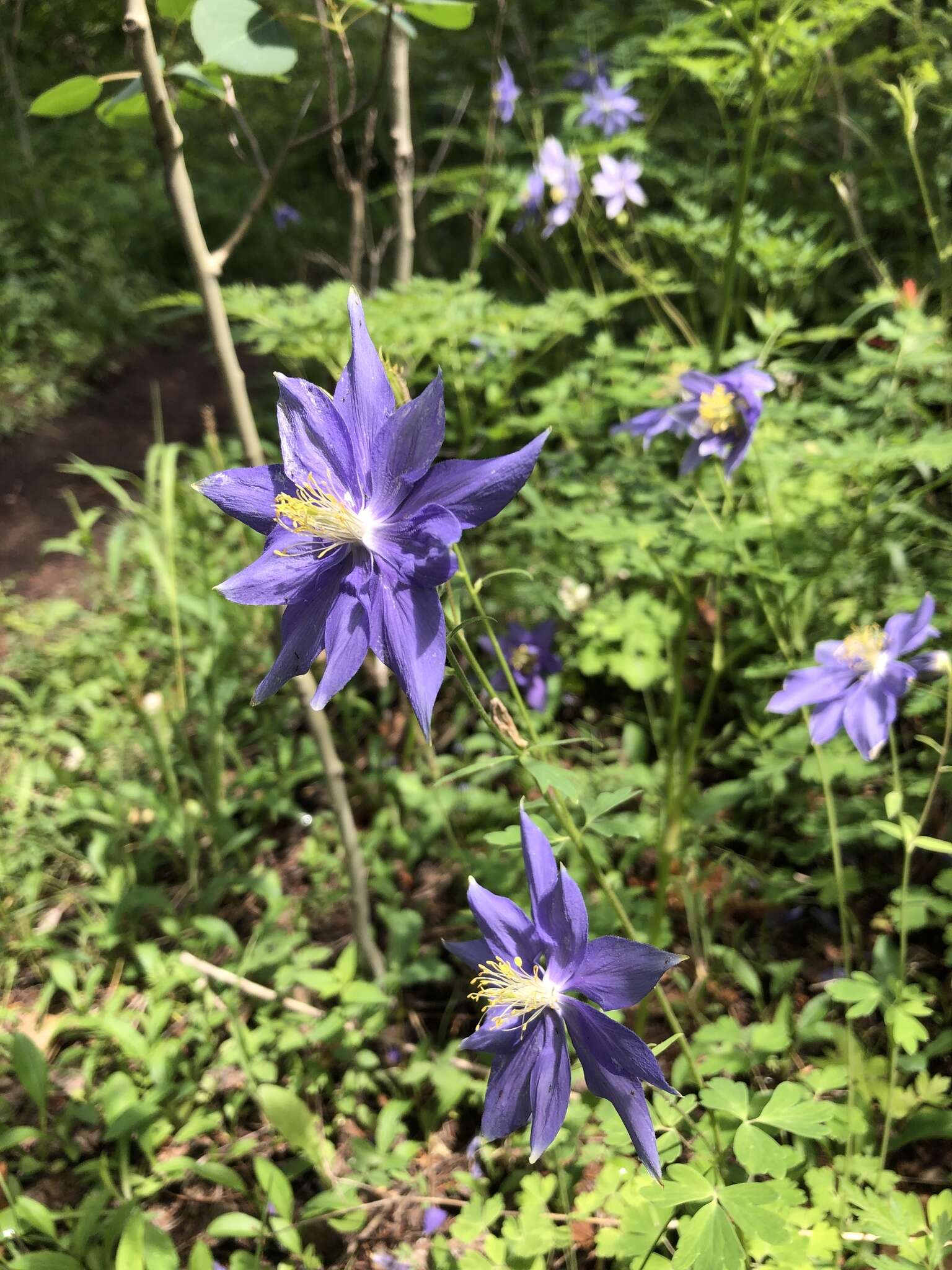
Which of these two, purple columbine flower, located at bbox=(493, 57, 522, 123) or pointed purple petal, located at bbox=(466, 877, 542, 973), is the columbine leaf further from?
purple columbine flower, located at bbox=(493, 57, 522, 123)

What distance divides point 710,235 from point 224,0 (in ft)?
5.62

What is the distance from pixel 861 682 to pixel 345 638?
3.49 feet

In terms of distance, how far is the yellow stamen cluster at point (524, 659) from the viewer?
2271 millimetres

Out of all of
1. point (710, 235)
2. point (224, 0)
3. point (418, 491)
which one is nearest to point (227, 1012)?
point (418, 491)

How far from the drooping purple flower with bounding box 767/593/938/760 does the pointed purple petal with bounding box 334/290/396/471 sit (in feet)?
3.07

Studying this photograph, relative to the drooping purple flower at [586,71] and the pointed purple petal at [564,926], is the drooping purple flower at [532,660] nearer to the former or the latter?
the pointed purple petal at [564,926]

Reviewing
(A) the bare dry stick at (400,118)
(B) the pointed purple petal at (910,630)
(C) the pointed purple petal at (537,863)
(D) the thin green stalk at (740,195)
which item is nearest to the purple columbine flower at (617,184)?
(A) the bare dry stick at (400,118)

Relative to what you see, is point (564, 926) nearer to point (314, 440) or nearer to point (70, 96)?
point (314, 440)

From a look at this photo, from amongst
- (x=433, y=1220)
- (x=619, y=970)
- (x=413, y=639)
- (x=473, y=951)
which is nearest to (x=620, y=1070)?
(x=619, y=970)

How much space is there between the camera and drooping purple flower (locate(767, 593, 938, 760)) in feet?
4.73

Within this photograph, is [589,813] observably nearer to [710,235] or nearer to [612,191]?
[710,235]

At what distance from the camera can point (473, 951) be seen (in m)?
1.07

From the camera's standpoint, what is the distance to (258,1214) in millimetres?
1625

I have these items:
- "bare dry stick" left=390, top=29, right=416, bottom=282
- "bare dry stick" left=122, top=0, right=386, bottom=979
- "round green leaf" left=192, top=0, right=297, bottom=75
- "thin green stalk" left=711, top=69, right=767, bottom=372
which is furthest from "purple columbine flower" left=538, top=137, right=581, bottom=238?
"round green leaf" left=192, top=0, right=297, bottom=75
